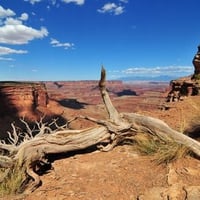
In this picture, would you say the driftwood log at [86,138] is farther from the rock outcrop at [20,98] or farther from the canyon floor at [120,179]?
the rock outcrop at [20,98]

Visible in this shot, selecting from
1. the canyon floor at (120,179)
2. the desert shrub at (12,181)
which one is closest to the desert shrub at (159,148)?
the canyon floor at (120,179)

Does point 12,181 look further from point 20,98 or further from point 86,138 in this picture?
point 20,98

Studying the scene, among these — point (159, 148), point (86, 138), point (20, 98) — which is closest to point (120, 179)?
point (159, 148)

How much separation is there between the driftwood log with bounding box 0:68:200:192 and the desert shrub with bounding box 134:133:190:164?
133mm

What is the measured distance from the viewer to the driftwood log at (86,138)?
21.2ft

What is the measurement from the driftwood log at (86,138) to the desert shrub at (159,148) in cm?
13

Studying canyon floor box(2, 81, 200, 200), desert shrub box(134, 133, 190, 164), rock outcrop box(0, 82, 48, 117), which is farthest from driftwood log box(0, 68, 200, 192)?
rock outcrop box(0, 82, 48, 117)

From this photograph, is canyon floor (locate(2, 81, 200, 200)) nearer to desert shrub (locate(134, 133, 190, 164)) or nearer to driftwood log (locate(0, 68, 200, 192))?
desert shrub (locate(134, 133, 190, 164))

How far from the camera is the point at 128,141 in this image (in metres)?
7.47

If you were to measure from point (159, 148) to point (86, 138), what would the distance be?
1.79m

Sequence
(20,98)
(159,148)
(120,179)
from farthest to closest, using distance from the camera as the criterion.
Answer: (20,98)
(159,148)
(120,179)

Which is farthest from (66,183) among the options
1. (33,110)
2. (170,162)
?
(33,110)

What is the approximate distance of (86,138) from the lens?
23.7ft

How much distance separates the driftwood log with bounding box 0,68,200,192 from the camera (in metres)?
6.46
